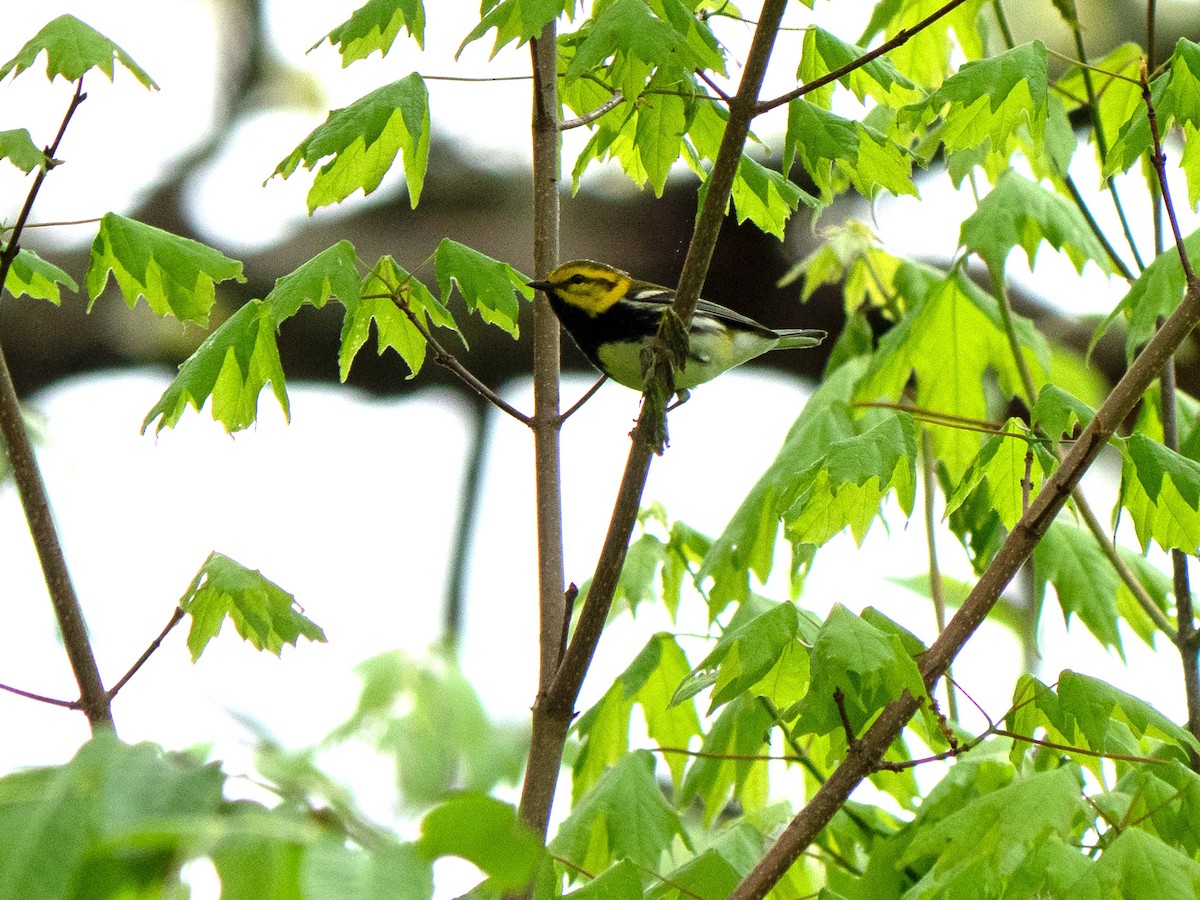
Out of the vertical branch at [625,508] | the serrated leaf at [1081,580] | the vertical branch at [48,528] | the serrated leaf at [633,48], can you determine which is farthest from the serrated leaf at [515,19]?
the serrated leaf at [1081,580]

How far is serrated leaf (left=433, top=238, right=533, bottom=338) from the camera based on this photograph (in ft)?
4.96

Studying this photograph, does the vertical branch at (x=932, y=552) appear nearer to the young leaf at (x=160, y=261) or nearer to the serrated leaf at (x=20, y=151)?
the young leaf at (x=160, y=261)

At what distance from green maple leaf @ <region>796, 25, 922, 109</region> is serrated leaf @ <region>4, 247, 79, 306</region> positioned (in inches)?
35.2

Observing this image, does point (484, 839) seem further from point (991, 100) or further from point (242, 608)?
point (991, 100)

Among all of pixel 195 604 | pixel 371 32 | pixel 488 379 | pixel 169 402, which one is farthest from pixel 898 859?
pixel 488 379

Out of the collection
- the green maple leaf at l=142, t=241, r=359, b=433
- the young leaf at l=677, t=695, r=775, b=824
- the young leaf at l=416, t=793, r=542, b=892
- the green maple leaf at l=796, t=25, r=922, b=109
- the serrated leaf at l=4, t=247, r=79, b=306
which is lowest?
the young leaf at l=416, t=793, r=542, b=892

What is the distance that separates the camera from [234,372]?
1.49m

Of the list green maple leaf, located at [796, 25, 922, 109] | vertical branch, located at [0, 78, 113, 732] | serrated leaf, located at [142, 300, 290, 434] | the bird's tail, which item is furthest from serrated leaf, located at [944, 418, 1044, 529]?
the bird's tail

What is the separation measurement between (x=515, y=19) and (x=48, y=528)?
26.9 inches

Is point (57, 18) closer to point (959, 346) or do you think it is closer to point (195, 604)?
point (195, 604)

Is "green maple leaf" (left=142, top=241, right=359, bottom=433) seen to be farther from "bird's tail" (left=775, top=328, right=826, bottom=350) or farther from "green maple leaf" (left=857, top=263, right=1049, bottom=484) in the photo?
"bird's tail" (left=775, top=328, right=826, bottom=350)

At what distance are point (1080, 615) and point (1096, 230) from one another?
0.54 meters

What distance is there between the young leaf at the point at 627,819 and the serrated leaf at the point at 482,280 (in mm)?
531

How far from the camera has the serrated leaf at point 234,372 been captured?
1.44 meters
